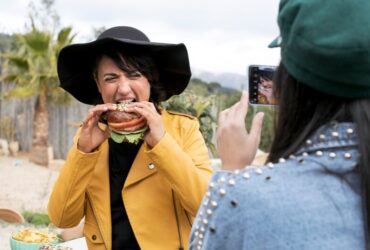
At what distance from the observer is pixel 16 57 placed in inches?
537

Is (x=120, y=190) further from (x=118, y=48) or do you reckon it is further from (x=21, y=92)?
(x=21, y=92)

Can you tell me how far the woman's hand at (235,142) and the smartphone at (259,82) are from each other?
0.29 m

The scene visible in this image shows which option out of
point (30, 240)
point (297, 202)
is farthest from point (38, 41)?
point (297, 202)

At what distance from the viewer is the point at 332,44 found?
43.9 inches

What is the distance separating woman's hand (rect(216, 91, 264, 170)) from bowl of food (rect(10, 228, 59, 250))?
6.53 ft

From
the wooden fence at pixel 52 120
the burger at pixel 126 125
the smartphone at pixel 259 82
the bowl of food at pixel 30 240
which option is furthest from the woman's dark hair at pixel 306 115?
the wooden fence at pixel 52 120

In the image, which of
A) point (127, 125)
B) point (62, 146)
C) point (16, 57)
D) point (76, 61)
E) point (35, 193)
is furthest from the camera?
point (62, 146)

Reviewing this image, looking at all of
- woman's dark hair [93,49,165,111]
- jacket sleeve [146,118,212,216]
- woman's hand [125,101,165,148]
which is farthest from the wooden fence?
jacket sleeve [146,118,212,216]

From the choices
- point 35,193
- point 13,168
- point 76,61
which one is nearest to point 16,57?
point 13,168

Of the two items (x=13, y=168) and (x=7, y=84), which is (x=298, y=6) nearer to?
(x=13, y=168)

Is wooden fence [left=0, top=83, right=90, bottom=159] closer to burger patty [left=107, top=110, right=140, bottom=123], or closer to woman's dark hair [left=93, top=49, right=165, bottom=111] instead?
woman's dark hair [left=93, top=49, right=165, bottom=111]

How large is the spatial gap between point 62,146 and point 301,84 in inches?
620

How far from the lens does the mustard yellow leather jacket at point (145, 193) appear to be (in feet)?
7.72

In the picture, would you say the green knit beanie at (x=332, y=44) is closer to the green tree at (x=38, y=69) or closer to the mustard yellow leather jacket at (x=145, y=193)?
the mustard yellow leather jacket at (x=145, y=193)
